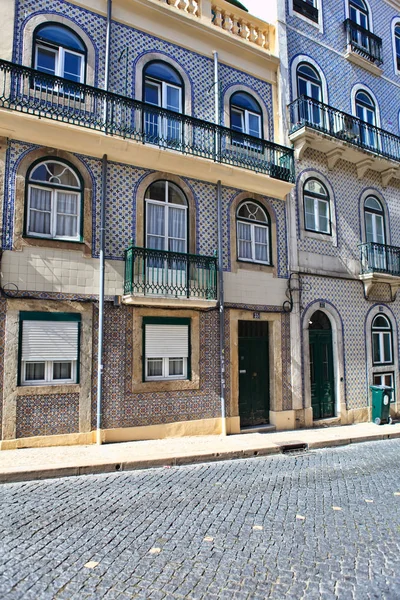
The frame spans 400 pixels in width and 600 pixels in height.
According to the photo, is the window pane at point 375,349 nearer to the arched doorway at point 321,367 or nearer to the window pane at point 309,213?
the arched doorway at point 321,367

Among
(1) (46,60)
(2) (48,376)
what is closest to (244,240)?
(2) (48,376)

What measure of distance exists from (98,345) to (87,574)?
5.21 metres

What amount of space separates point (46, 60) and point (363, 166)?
9.28 meters

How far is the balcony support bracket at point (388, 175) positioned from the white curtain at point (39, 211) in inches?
420

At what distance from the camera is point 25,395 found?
308 inches

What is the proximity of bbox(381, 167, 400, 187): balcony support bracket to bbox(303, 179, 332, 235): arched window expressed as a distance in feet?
9.44

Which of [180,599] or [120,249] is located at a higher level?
[120,249]

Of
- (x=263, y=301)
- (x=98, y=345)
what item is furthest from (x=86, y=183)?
(x=263, y=301)

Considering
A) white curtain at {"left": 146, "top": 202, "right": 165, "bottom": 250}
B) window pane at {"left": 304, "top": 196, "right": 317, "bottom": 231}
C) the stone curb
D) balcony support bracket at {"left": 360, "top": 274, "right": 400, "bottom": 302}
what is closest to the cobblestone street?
the stone curb

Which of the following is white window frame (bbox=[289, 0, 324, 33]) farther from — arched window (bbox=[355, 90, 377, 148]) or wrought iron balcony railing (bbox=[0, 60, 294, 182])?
wrought iron balcony railing (bbox=[0, 60, 294, 182])

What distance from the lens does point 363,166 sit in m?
13.0

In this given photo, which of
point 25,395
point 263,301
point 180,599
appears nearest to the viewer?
point 180,599

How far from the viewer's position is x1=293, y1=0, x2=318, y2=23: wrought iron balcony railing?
12.8 metres

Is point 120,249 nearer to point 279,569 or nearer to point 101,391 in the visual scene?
point 101,391
